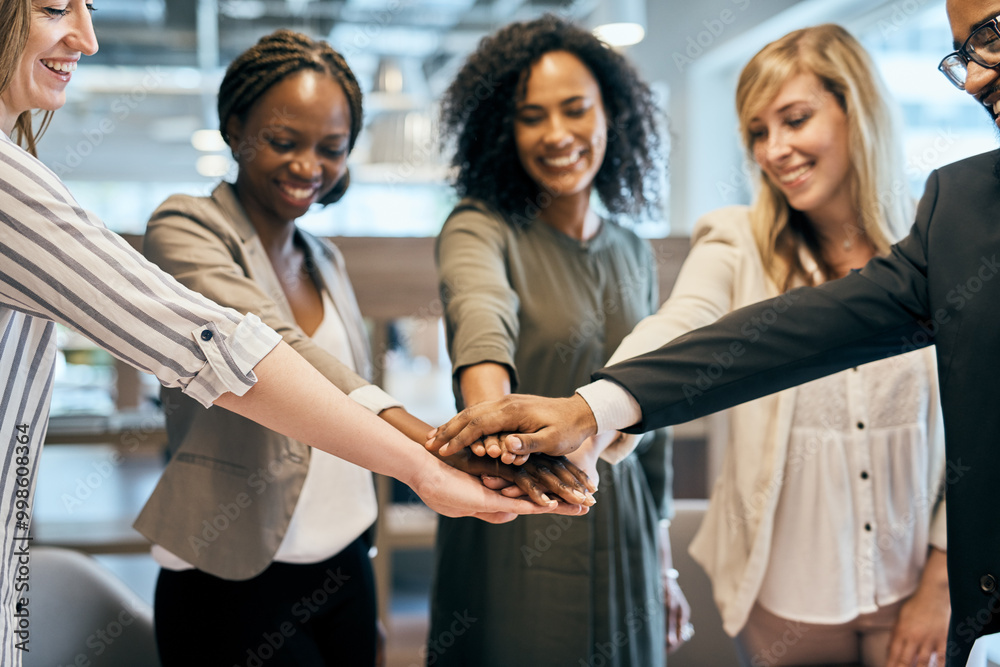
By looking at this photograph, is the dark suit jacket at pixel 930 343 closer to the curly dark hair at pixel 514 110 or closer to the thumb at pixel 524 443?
the thumb at pixel 524 443

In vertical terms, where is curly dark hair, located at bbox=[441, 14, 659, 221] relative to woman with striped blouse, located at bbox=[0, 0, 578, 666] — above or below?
above

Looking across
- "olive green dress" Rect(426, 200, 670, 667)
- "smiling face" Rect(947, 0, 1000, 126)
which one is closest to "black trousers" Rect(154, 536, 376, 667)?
"olive green dress" Rect(426, 200, 670, 667)

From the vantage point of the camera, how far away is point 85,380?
7008 millimetres

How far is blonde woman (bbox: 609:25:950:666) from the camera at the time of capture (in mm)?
1242

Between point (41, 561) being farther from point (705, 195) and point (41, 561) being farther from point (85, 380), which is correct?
point (85, 380)

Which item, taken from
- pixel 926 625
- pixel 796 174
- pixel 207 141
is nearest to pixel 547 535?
pixel 926 625

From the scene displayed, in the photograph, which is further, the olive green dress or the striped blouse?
the olive green dress

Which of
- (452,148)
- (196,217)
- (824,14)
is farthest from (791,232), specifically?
(824,14)

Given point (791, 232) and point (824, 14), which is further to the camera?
point (824, 14)

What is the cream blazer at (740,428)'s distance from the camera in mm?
1252

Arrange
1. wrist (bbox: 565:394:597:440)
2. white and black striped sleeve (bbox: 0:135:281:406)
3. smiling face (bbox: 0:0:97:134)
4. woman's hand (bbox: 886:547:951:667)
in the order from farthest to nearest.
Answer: woman's hand (bbox: 886:547:951:667), wrist (bbox: 565:394:597:440), smiling face (bbox: 0:0:97:134), white and black striped sleeve (bbox: 0:135:281:406)

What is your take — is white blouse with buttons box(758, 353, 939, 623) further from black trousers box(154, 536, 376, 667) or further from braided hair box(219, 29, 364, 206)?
braided hair box(219, 29, 364, 206)

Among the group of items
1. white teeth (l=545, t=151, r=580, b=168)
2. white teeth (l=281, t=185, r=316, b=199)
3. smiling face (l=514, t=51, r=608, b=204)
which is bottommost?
white teeth (l=281, t=185, r=316, b=199)

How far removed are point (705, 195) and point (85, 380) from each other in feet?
18.0
